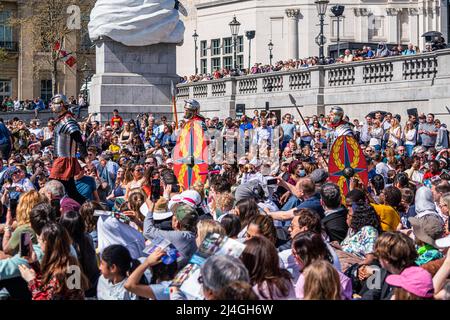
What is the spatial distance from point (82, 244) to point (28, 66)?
209 ft

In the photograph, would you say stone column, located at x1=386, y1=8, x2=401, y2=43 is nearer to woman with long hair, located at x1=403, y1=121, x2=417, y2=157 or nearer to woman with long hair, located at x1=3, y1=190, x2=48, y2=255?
woman with long hair, located at x1=403, y1=121, x2=417, y2=157

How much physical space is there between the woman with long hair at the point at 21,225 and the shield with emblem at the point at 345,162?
5.34m

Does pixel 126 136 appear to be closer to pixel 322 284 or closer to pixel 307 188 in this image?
pixel 307 188

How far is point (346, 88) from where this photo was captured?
100ft

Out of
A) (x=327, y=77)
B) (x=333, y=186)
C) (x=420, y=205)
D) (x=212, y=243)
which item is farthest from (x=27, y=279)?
(x=327, y=77)

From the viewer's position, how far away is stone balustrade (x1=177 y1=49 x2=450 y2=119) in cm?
2694

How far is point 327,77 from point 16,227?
73.8ft

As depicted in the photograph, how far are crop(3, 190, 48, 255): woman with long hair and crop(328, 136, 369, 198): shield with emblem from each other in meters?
5.34

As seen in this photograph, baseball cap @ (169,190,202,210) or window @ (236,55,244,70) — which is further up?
window @ (236,55,244,70)

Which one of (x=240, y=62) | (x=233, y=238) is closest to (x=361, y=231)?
(x=233, y=238)

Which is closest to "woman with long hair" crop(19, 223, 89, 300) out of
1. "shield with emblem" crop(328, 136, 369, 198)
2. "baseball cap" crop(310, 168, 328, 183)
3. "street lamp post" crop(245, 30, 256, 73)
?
"baseball cap" crop(310, 168, 328, 183)

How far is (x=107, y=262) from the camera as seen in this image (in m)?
7.96
